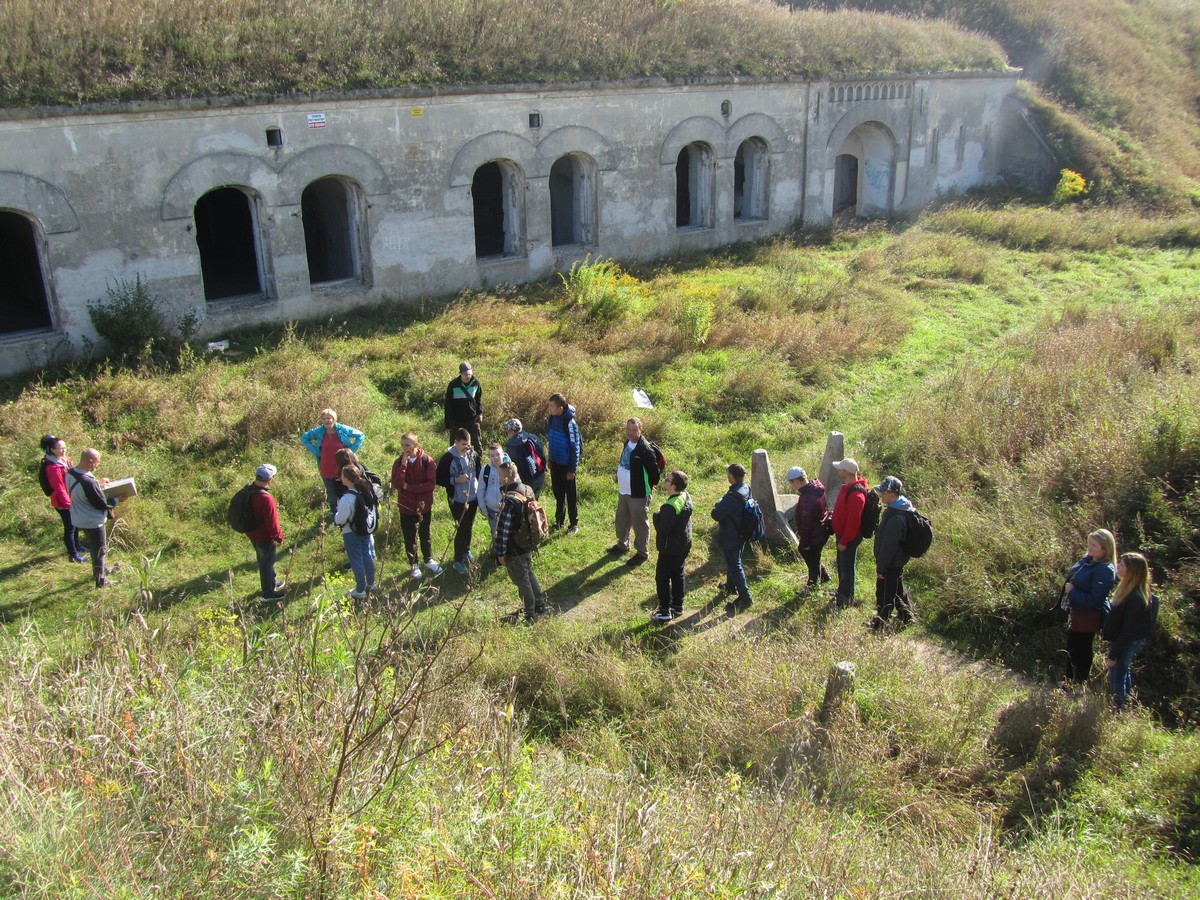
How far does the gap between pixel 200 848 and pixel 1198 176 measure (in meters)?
31.3

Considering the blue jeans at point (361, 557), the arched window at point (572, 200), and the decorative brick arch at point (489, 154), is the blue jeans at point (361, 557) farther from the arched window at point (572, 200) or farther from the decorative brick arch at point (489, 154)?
the arched window at point (572, 200)

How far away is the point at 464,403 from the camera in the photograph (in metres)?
10.8

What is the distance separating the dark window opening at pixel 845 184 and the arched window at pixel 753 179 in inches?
166

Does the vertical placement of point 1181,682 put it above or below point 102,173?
below

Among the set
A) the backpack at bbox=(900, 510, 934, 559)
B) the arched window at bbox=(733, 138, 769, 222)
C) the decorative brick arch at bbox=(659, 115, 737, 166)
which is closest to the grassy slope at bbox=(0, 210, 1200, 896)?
the backpack at bbox=(900, 510, 934, 559)

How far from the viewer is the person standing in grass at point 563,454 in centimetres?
973

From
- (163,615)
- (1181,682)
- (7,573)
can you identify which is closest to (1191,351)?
(1181,682)

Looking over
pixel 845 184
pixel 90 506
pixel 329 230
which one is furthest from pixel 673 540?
A: pixel 845 184

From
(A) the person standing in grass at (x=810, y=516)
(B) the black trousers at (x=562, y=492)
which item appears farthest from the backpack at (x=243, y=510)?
(A) the person standing in grass at (x=810, y=516)

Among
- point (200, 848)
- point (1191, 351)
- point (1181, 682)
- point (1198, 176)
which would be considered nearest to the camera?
point (200, 848)

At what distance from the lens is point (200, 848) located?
162 inches

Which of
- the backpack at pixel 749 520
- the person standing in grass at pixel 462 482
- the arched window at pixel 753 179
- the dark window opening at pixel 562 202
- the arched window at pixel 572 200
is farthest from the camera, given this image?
the arched window at pixel 753 179

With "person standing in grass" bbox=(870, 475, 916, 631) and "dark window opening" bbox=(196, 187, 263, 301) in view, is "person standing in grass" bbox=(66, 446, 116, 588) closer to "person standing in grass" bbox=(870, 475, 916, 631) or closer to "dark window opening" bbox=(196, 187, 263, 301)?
"person standing in grass" bbox=(870, 475, 916, 631)

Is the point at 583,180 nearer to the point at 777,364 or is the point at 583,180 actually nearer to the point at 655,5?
the point at 655,5
